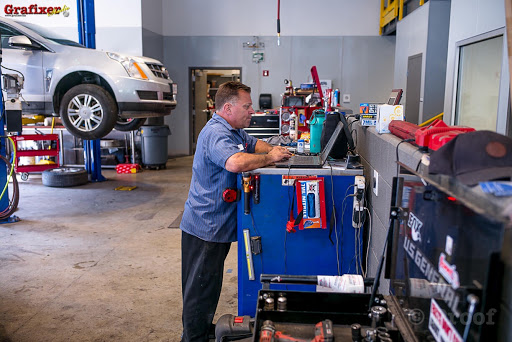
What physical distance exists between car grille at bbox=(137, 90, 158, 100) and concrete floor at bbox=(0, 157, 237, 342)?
1543 millimetres

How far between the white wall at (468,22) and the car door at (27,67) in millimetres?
5720

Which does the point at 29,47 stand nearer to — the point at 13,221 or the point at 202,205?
the point at 13,221

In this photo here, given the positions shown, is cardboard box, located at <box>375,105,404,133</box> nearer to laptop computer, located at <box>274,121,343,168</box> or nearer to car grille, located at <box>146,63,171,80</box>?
laptop computer, located at <box>274,121,343,168</box>

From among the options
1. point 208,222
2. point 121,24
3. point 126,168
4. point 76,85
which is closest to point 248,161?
point 208,222

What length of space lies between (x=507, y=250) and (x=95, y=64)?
673 cm

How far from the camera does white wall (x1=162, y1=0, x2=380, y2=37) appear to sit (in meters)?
11.5

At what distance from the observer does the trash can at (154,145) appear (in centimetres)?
947

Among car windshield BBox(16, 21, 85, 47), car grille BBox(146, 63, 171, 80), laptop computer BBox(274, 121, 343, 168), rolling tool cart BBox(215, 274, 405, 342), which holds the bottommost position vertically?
rolling tool cart BBox(215, 274, 405, 342)

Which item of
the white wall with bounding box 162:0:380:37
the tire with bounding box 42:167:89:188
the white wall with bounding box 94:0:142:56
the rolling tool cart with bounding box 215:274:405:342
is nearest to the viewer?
the rolling tool cart with bounding box 215:274:405:342

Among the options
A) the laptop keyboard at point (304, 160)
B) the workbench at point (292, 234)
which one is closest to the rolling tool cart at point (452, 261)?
the workbench at point (292, 234)

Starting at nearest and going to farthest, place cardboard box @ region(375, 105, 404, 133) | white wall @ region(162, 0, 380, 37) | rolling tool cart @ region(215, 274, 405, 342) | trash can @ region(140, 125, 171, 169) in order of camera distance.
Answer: rolling tool cart @ region(215, 274, 405, 342)
cardboard box @ region(375, 105, 404, 133)
trash can @ region(140, 125, 171, 169)
white wall @ region(162, 0, 380, 37)

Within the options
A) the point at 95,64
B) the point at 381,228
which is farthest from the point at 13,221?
the point at 381,228

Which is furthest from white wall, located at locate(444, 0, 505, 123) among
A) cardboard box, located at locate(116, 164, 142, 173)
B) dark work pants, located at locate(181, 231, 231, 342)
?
cardboard box, located at locate(116, 164, 142, 173)

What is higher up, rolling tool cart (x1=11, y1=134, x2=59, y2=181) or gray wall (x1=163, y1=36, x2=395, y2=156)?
gray wall (x1=163, y1=36, x2=395, y2=156)
